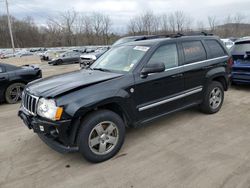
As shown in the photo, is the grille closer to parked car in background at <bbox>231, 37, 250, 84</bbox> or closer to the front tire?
the front tire

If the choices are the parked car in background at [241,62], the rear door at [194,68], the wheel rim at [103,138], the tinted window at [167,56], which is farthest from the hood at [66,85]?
the parked car in background at [241,62]

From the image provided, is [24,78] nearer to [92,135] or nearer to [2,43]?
[92,135]

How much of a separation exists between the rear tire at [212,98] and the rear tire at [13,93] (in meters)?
5.48

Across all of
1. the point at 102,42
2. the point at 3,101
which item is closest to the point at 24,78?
the point at 3,101

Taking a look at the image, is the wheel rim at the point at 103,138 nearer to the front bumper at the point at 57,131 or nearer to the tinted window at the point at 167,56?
the front bumper at the point at 57,131

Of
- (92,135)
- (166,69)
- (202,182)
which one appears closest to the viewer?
(202,182)

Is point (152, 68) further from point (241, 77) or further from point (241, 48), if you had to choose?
point (241, 48)

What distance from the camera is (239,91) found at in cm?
681

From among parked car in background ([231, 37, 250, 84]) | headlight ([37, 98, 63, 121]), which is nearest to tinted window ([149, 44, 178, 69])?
headlight ([37, 98, 63, 121])

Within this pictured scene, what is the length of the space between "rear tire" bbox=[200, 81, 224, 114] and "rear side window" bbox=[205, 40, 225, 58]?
0.62m

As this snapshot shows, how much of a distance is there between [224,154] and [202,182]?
825 mm

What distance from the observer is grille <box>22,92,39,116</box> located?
10.4 feet

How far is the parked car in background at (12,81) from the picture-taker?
6.70m

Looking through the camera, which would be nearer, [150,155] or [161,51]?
[150,155]
